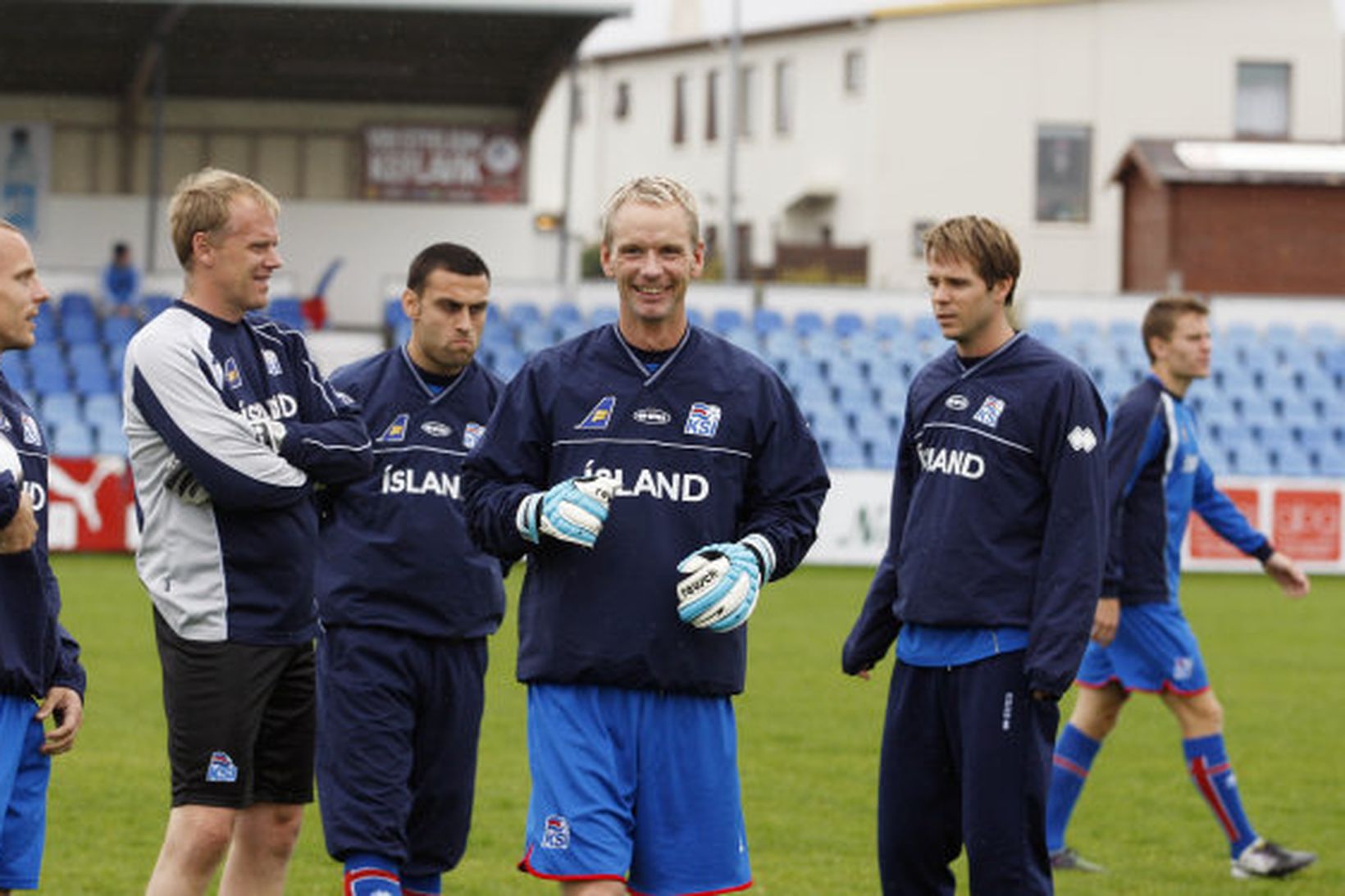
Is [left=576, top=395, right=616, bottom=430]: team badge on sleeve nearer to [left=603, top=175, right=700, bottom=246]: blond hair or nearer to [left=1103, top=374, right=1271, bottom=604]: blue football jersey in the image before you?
[left=603, top=175, right=700, bottom=246]: blond hair

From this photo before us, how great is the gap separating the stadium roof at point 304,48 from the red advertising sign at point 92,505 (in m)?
6.79

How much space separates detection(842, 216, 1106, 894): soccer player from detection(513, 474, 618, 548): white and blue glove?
4.53 ft

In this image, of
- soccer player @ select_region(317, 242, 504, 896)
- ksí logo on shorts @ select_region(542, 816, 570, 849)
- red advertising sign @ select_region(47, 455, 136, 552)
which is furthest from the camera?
red advertising sign @ select_region(47, 455, 136, 552)

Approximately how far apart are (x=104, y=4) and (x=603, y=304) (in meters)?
7.55

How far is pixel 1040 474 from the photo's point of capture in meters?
6.64

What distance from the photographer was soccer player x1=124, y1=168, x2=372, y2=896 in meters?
6.34

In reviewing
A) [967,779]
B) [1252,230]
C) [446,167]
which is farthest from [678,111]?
[967,779]

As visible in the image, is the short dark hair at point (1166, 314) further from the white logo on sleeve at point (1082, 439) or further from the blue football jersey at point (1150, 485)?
the white logo on sleeve at point (1082, 439)

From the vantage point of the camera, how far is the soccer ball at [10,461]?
5.46 metres

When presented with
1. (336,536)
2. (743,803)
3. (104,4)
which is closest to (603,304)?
(104,4)

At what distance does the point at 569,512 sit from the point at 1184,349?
4613 millimetres

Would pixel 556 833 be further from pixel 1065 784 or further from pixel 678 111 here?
pixel 678 111

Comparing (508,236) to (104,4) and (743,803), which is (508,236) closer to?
(104,4)

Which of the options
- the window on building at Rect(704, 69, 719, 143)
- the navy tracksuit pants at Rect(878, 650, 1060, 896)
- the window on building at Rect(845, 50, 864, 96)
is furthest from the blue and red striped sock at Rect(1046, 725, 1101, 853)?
the window on building at Rect(704, 69, 719, 143)
